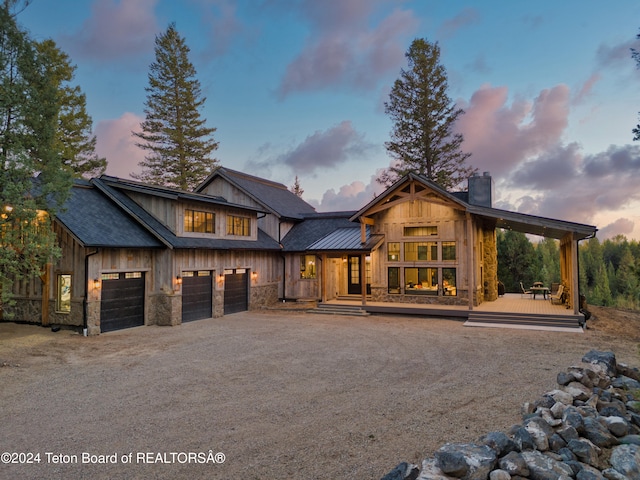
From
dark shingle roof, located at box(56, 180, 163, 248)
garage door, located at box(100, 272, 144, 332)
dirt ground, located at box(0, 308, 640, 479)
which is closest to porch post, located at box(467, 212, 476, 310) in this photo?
dirt ground, located at box(0, 308, 640, 479)

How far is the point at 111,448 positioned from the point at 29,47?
11.2 meters

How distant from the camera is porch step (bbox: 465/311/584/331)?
13.8 metres

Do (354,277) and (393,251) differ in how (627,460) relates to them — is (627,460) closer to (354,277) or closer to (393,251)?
(393,251)

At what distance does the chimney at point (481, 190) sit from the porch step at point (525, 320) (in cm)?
611

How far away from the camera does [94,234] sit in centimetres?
1313

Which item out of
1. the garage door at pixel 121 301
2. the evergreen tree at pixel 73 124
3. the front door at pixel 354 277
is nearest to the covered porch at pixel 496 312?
the front door at pixel 354 277

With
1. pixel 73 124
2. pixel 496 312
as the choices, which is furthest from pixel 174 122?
pixel 496 312

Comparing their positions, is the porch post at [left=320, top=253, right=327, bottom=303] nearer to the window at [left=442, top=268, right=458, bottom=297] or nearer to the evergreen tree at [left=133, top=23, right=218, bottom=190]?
the window at [left=442, top=268, right=458, bottom=297]

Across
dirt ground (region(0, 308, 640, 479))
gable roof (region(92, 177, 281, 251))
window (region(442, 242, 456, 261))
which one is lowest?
dirt ground (region(0, 308, 640, 479))

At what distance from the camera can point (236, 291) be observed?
61.9 feet

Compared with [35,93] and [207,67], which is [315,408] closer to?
[35,93]

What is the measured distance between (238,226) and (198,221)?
2.82m

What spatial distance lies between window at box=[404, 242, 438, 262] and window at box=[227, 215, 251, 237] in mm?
8454

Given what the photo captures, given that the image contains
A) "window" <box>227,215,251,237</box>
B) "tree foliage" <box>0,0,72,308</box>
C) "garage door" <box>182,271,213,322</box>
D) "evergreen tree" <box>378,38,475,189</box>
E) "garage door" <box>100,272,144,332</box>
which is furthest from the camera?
"evergreen tree" <box>378,38,475,189</box>
